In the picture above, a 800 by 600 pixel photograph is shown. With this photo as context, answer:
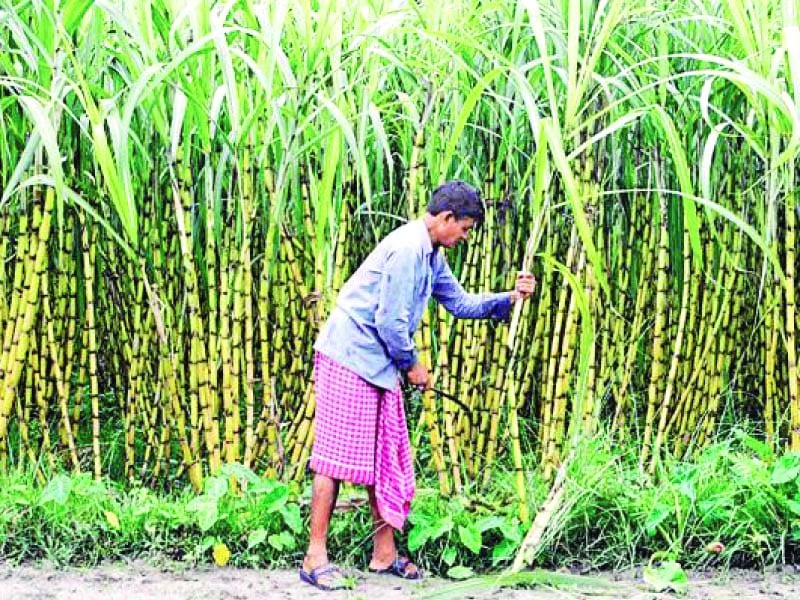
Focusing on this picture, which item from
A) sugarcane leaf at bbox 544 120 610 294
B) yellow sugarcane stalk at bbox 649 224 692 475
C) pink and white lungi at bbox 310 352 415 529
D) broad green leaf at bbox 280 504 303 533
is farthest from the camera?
yellow sugarcane stalk at bbox 649 224 692 475

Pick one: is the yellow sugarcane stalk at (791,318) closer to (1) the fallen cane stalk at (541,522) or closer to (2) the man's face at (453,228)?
(1) the fallen cane stalk at (541,522)

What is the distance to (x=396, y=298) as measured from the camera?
2656 millimetres

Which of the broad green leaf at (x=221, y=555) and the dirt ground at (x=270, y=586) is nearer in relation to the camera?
the dirt ground at (x=270, y=586)

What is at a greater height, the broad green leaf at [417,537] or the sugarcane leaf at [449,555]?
the broad green leaf at [417,537]

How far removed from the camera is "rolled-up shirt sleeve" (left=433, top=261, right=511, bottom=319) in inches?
112

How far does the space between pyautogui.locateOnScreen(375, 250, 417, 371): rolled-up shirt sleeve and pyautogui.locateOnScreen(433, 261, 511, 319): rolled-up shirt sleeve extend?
20cm

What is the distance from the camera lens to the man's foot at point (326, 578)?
2.72 metres

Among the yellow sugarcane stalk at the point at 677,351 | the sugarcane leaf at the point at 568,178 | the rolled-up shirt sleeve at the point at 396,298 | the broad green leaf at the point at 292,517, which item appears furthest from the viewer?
the yellow sugarcane stalk at the point at 677,351

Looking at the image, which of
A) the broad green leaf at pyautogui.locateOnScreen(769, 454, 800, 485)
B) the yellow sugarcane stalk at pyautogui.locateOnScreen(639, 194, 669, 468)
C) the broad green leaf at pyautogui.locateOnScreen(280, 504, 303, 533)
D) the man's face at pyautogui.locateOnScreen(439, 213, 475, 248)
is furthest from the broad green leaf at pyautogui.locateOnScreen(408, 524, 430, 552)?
the broad green leaf at pyautogui.locateOnScreen(769, 454, 800, 485)

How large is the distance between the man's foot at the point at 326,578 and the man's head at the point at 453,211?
810 mm

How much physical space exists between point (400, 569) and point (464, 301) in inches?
26.1

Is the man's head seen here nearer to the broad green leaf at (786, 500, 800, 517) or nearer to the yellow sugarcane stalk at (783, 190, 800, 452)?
the yellow sugarcane stalk at (783, 190, 800, 452)

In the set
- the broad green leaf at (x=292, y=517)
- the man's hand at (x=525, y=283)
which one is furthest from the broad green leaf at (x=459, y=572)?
the man's hand at (x=525, y=283)

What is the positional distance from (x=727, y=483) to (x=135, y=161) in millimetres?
1738
